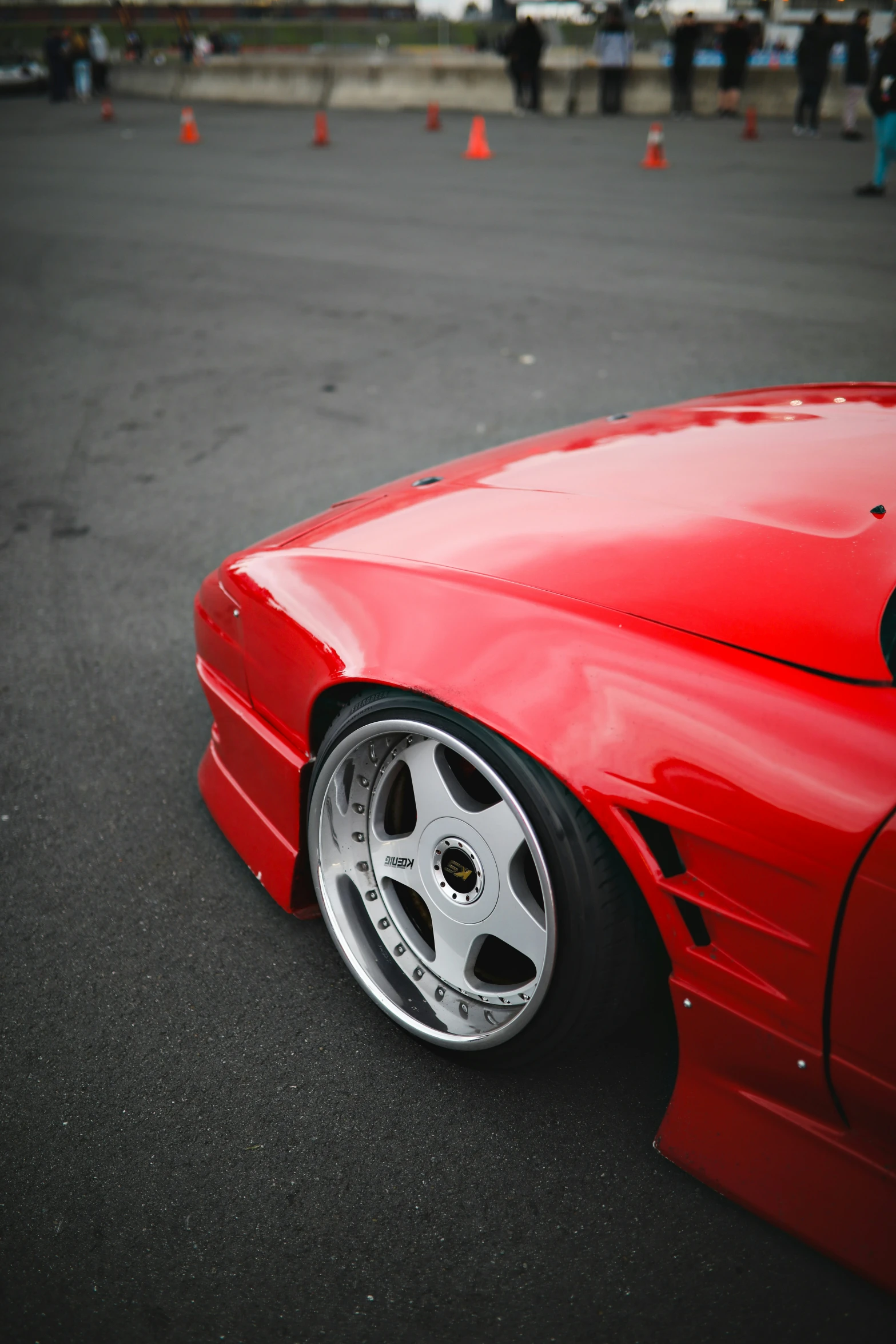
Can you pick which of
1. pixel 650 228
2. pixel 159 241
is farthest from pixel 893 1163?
pixel 159 241

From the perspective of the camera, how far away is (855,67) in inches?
559

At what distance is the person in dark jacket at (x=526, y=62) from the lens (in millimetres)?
19214

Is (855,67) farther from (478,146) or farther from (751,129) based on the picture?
(478,146)

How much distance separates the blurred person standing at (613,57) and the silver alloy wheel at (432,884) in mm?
20704

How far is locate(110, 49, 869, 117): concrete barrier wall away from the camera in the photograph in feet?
63.5

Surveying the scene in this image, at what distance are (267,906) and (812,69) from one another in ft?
58.4

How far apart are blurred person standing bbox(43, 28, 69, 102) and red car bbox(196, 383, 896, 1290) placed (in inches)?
1229

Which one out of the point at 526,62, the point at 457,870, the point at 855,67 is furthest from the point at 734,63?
the point at 457,870

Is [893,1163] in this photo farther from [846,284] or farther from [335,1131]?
[846,284]

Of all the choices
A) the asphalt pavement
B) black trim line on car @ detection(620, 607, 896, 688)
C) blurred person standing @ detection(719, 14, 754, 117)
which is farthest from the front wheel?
blurred person standing @ detection(719, 14, 754, 117)

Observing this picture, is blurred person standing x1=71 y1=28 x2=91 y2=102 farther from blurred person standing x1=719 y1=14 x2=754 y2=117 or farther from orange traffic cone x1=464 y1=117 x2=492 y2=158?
blurred person standing x1=719 y1=14 x2=754 y2=117

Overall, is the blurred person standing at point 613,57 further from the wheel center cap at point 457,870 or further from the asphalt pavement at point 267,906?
the wheel center cap at point 457,870

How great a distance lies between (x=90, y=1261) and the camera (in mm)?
1602

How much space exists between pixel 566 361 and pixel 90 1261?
213 inches
